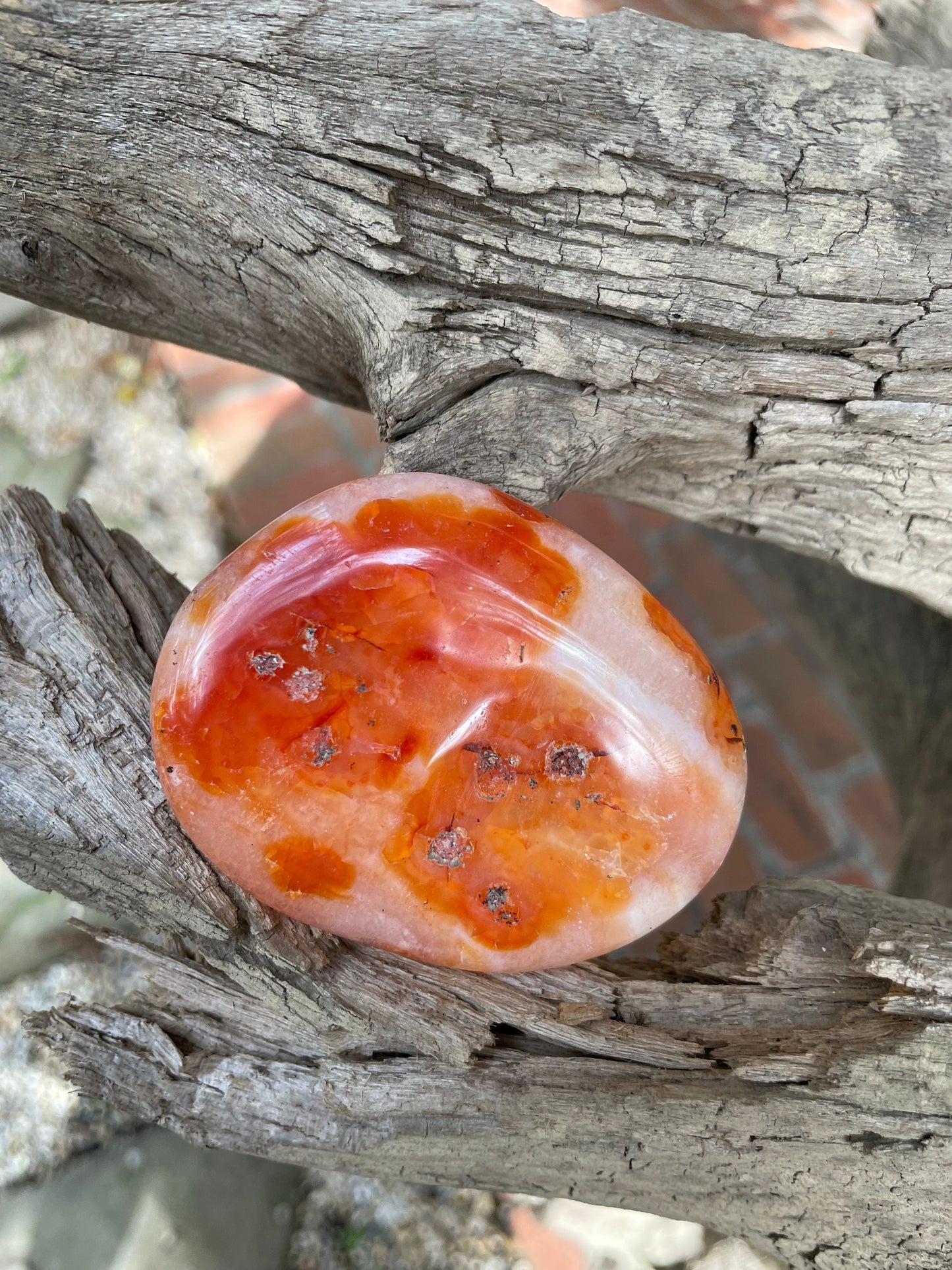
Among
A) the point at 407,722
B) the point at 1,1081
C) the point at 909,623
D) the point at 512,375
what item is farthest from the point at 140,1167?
the point at 909,623

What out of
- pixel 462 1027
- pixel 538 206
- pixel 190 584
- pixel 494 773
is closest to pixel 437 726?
pixel 494 773

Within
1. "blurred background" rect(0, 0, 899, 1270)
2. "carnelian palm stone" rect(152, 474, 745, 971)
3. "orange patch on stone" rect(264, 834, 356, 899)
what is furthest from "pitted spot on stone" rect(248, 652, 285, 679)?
"blurred background" rect(0, 0, 899, 1270)

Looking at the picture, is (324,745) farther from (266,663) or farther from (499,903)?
(499,903)

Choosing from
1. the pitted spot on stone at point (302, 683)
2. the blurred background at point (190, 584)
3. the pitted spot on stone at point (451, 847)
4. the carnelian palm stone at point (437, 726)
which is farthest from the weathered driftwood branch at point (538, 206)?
the blurred background at point (190, 584)

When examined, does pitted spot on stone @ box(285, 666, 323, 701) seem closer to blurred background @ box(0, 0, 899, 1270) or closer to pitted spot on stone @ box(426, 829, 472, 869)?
pitted spot on stone @ box(426, 829, 472, 869)

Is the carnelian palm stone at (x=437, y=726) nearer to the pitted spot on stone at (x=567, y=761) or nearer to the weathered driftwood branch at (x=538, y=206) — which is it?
the pitted spot on stone at (x=567, y=761)

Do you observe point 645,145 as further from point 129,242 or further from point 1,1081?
point 1,1081

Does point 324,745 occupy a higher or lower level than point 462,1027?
higher
